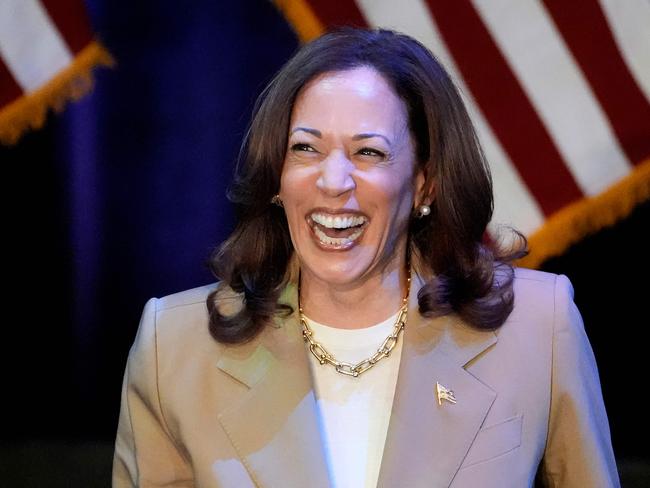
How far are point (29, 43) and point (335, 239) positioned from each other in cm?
102

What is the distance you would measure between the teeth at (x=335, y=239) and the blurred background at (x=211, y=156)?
0.71m

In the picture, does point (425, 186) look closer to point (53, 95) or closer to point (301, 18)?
point (301, 18)

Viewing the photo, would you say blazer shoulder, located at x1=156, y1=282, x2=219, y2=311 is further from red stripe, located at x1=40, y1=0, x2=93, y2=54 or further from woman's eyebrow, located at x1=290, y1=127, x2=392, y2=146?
red stripe, located at x1=40, y1=0, x2=93, y2=54

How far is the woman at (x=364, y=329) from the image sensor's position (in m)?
1.71

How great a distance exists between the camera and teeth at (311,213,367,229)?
1.70 metres

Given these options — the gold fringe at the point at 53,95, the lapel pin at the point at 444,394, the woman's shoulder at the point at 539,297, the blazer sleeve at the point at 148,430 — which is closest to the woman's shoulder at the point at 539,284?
the woman's shoulder at the point at 539,297

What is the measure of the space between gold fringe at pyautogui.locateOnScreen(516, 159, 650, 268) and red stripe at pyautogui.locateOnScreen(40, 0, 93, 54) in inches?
40.2

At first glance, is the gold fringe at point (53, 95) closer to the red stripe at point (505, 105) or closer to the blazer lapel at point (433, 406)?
the red stripe at point (505, 105)

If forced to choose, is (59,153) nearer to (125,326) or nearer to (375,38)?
(125,326)

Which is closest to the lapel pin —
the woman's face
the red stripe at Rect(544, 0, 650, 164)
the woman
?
the woman

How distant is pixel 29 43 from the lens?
2404 millimetres

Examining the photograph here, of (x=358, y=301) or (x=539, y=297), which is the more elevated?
(x=358, y=301)

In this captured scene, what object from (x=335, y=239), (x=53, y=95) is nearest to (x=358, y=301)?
(x=335, y=239)

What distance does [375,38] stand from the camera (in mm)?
1819
